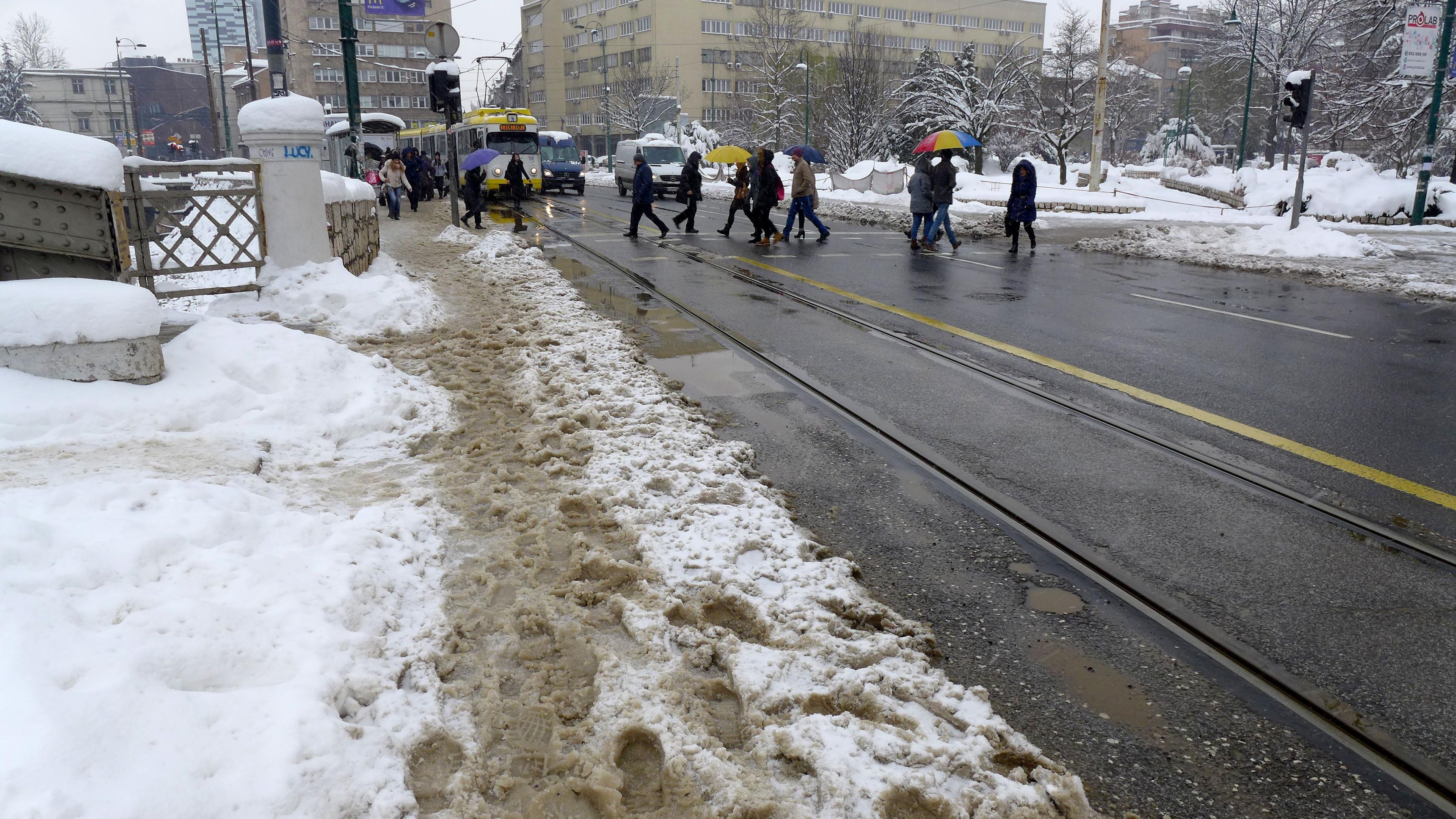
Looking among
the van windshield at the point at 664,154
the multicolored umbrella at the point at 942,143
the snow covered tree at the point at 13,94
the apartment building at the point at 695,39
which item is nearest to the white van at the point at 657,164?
the van windshield at the point at 664,154

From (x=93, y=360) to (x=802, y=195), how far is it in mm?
15212

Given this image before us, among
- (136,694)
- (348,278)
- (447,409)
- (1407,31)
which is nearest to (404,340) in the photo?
(348,278)

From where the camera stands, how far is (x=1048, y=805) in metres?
2.63

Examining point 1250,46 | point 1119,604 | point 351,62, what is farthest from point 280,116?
point 1250,46

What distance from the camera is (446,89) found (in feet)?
61.0

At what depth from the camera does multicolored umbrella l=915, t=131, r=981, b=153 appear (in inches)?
720

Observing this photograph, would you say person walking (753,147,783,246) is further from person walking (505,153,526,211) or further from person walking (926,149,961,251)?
person walking (505,153,526,211)

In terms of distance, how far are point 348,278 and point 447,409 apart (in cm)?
445

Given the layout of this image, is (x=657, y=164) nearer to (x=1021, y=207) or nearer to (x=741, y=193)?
(x=741, y=193)

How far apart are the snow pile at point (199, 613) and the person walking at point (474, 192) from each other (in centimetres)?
1583

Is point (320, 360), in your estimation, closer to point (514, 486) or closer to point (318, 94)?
point (514, 486)

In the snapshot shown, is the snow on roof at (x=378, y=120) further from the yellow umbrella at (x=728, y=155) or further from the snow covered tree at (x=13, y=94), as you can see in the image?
the snow covered tree at (x=13, y=94)

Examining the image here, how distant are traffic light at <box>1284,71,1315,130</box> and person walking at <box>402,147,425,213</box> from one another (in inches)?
887

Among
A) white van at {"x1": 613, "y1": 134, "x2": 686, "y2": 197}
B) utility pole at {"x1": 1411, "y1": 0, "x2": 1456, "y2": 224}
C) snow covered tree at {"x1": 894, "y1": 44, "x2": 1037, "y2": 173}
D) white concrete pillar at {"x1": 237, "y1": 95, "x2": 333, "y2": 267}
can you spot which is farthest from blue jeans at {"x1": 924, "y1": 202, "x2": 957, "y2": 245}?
snow covered tree at {"x1": 894, "y1": 44, "x2": 1037, "y2": 173}
